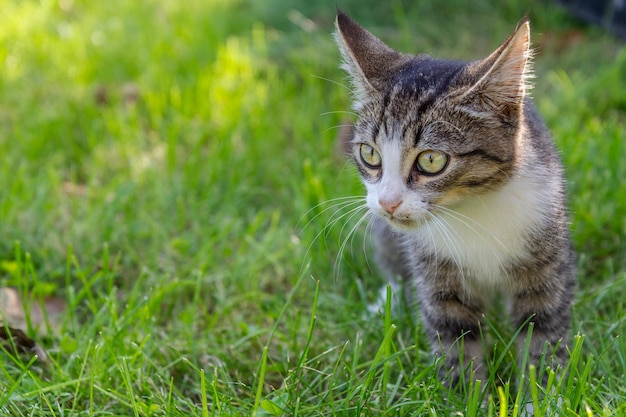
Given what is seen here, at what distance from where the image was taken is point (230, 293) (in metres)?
2.86

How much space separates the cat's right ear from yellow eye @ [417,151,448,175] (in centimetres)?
30

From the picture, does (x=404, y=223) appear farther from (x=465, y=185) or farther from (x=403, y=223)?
(x=465, y=185)

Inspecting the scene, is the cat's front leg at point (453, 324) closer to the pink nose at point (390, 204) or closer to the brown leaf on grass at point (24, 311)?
the pink nose at point (390, 204)

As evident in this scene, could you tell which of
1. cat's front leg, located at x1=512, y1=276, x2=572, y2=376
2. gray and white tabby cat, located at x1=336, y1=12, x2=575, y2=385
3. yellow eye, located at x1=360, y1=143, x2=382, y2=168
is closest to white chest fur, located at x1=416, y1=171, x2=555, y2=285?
gray and white tabby cat, located at x1=336, y1=12, x2=575, y2=385

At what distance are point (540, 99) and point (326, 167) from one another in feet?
4.78

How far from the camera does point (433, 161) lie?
2.02 meters

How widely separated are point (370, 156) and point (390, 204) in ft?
0.80

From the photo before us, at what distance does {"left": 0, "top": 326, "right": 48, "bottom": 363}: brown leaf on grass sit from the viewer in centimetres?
233

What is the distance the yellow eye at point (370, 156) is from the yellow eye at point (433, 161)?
0.18 meters

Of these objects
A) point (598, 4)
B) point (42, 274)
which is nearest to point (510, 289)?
point (42, 274)

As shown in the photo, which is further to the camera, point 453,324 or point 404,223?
point 453,324

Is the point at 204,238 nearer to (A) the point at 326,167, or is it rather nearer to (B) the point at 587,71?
(A) the point at 326,167

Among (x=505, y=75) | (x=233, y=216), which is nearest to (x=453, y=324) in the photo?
(x=505, y=75)

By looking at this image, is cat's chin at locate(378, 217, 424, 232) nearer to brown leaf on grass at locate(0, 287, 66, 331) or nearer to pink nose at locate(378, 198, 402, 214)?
pink nose at locate(378, 198, 402, 214)
